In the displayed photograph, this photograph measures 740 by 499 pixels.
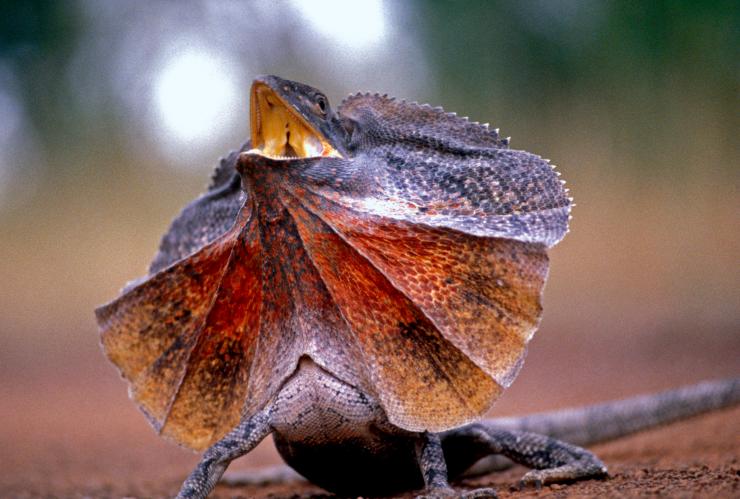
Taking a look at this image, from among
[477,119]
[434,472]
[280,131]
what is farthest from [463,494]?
[477,119]

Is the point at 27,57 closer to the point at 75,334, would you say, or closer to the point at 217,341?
the point at 75,334

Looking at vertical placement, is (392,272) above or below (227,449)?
above

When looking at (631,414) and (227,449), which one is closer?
(227,449)

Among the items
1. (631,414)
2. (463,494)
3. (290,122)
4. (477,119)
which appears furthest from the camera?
(477,119)

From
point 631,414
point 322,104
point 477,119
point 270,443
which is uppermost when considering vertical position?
point 477,119

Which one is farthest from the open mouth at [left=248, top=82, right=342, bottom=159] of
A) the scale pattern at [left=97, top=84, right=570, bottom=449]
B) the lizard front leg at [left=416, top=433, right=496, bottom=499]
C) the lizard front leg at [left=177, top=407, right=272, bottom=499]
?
the lizard front leg at [left=416, top=433, right=496, bottom=499]

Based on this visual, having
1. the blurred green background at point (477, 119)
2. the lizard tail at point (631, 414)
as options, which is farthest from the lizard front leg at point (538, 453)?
the blurred green background at point (477, 119)

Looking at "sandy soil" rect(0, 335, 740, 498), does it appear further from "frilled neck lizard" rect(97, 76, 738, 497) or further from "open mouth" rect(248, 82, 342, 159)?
"open mouth" rect(248, 82, 342, 159)

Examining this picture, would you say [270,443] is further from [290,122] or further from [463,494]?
[290,122]
